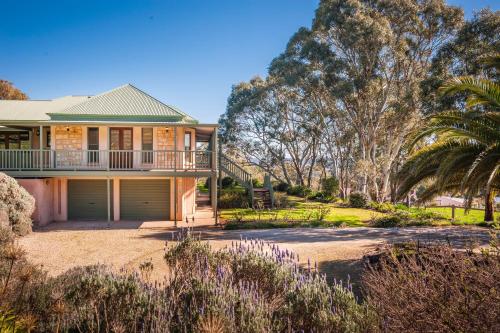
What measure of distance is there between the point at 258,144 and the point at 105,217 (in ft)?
87.1

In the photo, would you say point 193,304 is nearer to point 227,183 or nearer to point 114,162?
point 114,162

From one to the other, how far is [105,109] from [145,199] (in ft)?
18.9

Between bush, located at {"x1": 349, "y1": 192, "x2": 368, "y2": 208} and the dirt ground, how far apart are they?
9286mm

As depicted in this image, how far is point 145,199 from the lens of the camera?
1945cm

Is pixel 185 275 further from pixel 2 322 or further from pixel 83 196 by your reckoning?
pixel 83 196

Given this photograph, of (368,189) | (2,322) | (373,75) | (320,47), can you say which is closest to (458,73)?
(373,75)

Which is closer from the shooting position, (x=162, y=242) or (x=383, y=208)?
(x=162, y=242)

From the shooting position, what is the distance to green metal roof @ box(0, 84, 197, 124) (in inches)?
759

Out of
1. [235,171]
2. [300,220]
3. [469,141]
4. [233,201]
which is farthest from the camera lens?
[233,201]

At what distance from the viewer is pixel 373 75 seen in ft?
87.0

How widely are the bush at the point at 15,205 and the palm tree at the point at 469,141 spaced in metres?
15.9

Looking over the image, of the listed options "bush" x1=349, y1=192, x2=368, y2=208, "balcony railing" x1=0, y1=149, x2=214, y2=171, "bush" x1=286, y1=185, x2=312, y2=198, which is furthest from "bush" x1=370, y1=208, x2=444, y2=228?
"bush" x1=286, y1=185, x2=312, y2=198

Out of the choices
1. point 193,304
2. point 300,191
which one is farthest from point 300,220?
point 300,191

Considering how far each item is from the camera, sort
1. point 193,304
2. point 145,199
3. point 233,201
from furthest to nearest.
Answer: point 233,201 → point 145,199 → point 193,304
